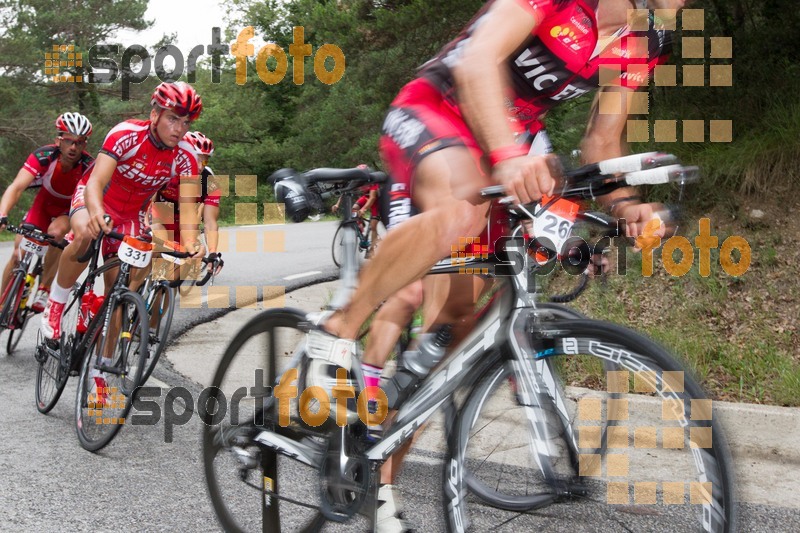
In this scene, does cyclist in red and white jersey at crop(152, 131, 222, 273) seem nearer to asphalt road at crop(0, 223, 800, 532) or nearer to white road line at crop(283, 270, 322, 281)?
asphalt road at crop(0, 223, 800, 532)

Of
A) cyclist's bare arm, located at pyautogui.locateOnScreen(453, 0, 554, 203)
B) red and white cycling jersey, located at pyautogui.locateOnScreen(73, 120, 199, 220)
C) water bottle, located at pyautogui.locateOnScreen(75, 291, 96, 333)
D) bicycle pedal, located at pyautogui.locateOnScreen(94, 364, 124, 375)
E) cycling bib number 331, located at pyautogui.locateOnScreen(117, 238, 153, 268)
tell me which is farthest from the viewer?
red and white cycling jersey, located at pyautogui.locateOnScreen(73, 120, 199, 220)

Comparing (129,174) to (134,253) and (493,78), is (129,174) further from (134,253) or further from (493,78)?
(493,78)

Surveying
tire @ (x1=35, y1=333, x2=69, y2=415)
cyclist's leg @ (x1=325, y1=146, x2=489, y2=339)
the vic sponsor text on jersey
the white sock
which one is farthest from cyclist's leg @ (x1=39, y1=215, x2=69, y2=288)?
the vic sponsor text on jersey

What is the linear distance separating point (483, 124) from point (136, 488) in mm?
2667

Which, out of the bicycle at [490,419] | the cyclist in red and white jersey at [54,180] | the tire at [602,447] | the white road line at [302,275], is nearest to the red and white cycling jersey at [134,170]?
the cyclist in red and white jersey at [54,180]

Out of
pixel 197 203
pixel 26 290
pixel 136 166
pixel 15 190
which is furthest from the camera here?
pixel 197 203

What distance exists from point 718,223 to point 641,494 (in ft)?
18.0

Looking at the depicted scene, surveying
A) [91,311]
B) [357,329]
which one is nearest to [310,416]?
[357,329]

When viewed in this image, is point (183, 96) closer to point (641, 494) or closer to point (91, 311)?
point (91, 311)

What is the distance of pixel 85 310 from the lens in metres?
5.03

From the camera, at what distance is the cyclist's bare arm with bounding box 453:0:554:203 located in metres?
1.97

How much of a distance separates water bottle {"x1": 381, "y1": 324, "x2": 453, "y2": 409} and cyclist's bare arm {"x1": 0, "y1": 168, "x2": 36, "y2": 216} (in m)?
4.56

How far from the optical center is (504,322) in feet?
7.19

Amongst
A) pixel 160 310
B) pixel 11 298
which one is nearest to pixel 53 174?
pixel 11 298
